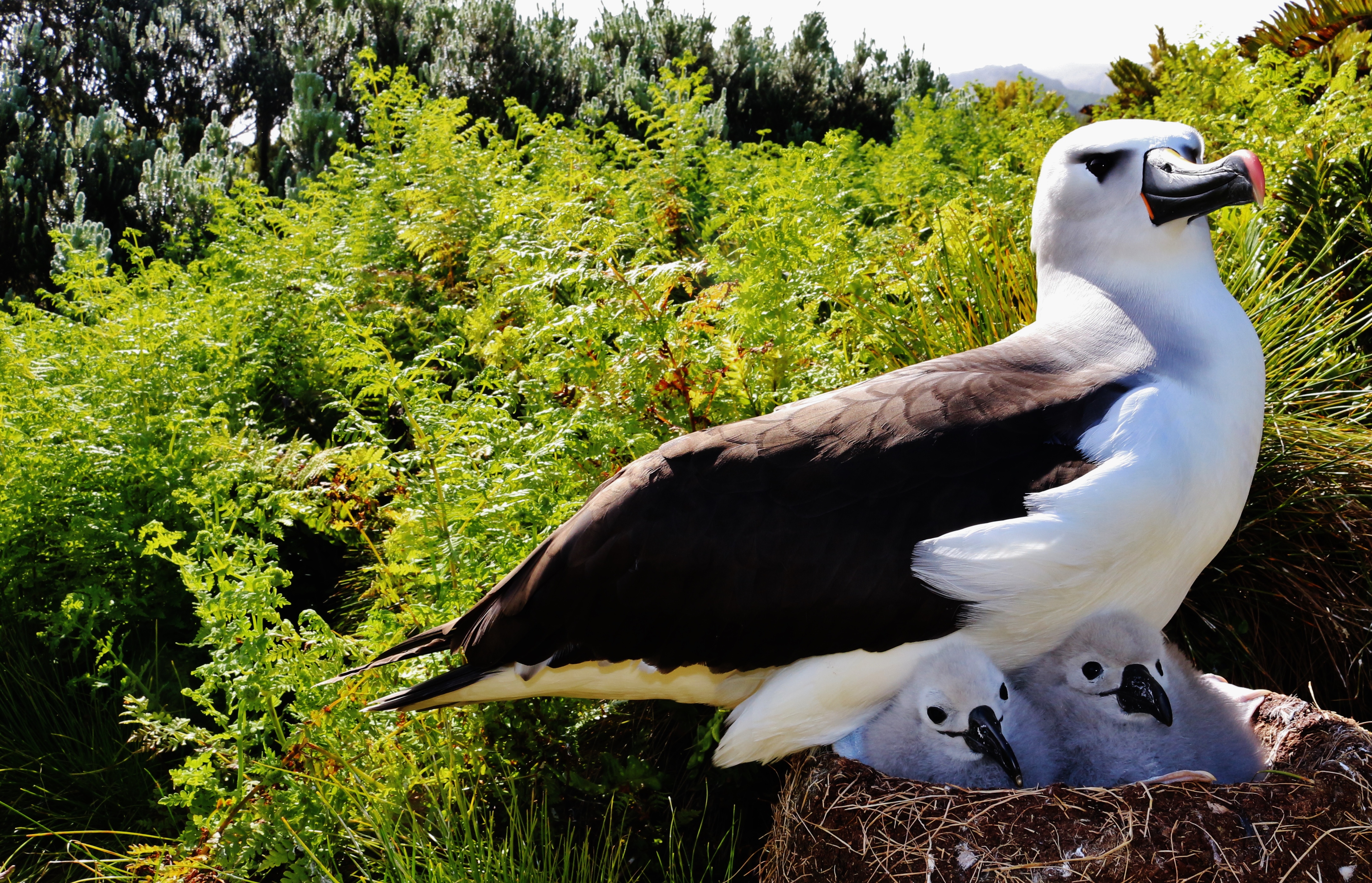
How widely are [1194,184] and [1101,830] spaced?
156cm

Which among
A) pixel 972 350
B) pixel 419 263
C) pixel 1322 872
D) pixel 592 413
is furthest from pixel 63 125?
pixel 1322 872

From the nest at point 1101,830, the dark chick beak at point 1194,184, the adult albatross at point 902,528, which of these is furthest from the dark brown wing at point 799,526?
the dark chick beak at point 1194,184

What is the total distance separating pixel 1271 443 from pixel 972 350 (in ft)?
4.35

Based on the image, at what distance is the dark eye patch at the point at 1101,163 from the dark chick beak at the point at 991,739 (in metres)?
1.50

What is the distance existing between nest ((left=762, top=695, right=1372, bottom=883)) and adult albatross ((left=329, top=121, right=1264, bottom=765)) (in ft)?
0.88

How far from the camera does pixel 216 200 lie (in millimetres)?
6219

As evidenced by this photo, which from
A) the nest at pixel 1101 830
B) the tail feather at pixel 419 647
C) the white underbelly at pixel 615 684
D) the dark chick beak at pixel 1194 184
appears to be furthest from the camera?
the tail feather at pixel 419 647

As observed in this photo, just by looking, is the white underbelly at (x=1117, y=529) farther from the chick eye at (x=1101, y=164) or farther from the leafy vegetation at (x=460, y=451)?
the leafy vegetation at (x=460, y=451)

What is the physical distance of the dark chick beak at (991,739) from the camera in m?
2.26

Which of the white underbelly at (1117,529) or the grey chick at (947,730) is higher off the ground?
the white underbelly at (1117,529)

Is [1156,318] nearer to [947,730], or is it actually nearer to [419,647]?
[947,730]

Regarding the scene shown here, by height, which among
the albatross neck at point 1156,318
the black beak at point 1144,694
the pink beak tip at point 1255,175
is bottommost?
the black beak at point 1144,694

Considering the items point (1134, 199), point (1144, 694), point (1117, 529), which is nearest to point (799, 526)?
point (1117, 529)

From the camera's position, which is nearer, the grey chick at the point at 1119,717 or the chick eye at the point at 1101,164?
the grey chick at the point at 1119,717
